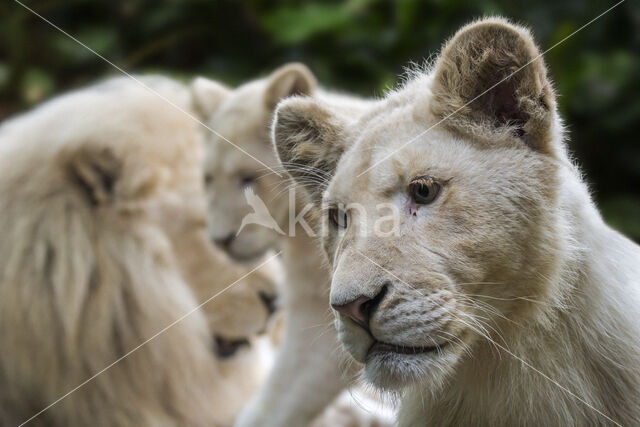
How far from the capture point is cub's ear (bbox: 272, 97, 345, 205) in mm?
2564

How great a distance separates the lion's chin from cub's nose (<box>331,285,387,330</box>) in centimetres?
10

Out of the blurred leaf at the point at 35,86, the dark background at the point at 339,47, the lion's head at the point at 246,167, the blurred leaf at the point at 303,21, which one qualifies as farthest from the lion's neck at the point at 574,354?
the blurred leaf at the point at 35,86

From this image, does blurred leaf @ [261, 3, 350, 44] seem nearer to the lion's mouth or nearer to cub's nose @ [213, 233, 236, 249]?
cub's nose @ [213, 233, 236, 249]

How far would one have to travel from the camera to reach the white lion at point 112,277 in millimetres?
3693

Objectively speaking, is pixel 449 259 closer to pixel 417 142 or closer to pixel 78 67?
pixel 417 142

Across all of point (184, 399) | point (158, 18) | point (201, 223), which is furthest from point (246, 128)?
point (158, 18)

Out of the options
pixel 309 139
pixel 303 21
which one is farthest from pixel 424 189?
pixel 303 21

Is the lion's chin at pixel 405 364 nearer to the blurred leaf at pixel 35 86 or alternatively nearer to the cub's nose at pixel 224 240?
the cub's nose at pixel 224 240

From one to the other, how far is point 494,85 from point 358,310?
2.33ft

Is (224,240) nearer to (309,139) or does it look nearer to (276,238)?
(276,238)

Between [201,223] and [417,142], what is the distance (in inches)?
85.7

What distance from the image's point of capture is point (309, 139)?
261 centimetres

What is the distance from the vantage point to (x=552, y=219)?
2.15m

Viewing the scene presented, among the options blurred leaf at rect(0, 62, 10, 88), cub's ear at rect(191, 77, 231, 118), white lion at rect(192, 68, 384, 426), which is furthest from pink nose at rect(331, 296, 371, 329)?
blurred leaf at rect(0, 62, 10, 88)
